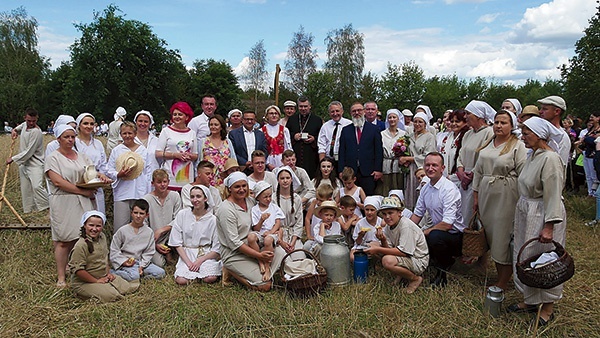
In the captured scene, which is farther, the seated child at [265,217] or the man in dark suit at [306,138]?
the man in dark suit at [306,138]

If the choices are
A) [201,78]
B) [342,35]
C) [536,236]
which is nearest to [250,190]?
[536,236]

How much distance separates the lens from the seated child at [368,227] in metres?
5.34

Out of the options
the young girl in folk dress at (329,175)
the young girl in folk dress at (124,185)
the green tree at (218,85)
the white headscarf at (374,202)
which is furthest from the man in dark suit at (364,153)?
the green tree at (218,85)

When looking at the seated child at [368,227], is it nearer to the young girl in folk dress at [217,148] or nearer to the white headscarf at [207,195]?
the white headscarf at [207,195]

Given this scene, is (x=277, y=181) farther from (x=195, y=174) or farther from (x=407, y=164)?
(x=407, y=164)

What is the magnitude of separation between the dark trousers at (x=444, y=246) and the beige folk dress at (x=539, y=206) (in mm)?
862

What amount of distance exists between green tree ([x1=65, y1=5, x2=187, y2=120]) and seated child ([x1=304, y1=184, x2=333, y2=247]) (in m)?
34.0

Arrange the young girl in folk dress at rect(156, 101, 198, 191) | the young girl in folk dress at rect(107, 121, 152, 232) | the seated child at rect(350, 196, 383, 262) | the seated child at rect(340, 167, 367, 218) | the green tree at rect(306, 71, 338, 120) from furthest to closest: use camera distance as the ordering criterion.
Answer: the green tree at rect(306, 71, 338, 120) < the seated child at rect(340, 167, 367, 218) < the young girl in folk dress at rect(156, 101, 198, 191) < the young girl in folk dress at rect(107, 121, 152, 232) < the seated child at rect(350, 196, 383, 262)

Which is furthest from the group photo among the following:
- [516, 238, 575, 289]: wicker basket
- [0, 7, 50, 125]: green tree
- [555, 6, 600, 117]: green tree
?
[0, 7, 50, 125]: green tree

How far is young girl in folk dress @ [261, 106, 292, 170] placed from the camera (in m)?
7.08

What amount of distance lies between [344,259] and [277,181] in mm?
1625

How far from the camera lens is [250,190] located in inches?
225

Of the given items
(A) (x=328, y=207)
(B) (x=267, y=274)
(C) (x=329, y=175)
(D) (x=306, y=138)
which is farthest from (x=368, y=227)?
(D) (x=306, y=138)

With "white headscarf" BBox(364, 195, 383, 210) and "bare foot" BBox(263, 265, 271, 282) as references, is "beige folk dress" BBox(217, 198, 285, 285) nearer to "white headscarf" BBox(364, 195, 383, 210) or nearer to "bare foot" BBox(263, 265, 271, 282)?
"bare foot" BBox(263, 265, 271, 282)
